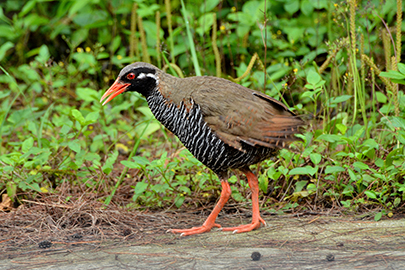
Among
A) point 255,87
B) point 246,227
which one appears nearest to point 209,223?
point 246,227

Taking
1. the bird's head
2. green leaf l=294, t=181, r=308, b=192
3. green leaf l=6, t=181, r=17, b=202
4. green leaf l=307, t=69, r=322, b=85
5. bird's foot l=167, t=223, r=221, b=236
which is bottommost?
bird's foot l=167, t=223, r=221, b=236

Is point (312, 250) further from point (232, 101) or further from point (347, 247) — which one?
point (232, 101)

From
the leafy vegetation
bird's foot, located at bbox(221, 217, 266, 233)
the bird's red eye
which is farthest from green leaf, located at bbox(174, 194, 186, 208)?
the bird's red eye

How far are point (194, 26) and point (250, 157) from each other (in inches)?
103

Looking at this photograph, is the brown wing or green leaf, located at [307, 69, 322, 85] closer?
the brown wing

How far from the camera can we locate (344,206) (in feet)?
13.3

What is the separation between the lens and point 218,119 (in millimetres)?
3738

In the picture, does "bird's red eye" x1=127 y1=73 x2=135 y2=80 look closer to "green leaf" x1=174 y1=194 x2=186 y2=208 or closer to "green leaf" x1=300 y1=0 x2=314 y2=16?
"green leaf" x1=174 y1=194 x2=186 y2=208

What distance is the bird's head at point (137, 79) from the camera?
3.98m

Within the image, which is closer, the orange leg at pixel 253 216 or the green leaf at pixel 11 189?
the orange leg at pixel 253 216

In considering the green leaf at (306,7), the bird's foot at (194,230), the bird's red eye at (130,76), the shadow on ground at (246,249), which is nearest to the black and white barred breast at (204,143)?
the bird's red eye at (130,76)

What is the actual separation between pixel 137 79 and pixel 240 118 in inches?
36.6

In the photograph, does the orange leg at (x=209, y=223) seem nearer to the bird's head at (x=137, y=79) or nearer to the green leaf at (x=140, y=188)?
the green leaf at (x=140, y=188)

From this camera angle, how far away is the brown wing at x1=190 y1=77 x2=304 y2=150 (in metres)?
3.73
